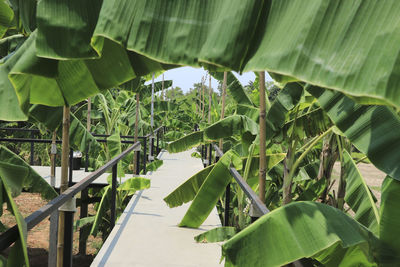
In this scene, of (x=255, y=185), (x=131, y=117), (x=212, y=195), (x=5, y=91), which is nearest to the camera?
(x=5, y=91)

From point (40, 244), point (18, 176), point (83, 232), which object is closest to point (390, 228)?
point (18, 176)

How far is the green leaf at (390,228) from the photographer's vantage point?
6.24 ft

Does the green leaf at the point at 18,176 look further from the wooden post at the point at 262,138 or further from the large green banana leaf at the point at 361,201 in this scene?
the large green banana leaf at the point at 361,201

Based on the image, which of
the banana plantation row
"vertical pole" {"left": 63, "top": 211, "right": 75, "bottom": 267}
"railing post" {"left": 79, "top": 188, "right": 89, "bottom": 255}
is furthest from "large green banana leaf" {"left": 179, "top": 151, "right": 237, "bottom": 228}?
"railing post" {"left": 79, "top": 188, "right": 89, "bottom": 255}

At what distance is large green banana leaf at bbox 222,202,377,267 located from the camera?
5.35 ft

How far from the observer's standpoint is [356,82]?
2.63ft

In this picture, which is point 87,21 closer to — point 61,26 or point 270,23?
point 61,26

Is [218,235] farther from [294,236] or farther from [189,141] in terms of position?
[189,141]

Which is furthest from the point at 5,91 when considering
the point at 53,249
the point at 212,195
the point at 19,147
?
the point at 19,147

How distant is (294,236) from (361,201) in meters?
1.42

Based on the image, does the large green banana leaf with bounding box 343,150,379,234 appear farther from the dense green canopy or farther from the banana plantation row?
the dense green canopy

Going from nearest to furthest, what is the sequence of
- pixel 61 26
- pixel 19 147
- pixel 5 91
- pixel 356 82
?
pixel 356 82 → pixel 61 26 → pixel 5 91 → pixel 19 147

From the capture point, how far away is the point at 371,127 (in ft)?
7.28

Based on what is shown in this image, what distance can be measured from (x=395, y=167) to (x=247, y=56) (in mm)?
1374
